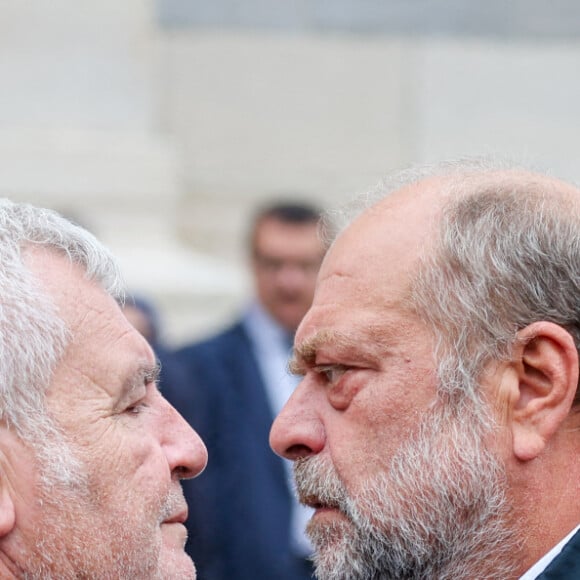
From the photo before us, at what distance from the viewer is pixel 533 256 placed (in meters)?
2.98

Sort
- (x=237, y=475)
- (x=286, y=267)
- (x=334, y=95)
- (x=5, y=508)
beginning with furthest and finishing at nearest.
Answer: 1. (x=334, y=95)
2. (x=286, y=267)
3. (x=237, y=475)
4. (x=5, y=508)

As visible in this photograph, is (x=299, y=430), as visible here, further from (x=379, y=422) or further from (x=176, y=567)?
(x=176, y=567)

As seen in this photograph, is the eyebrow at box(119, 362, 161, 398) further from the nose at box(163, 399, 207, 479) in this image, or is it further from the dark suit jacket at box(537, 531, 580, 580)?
the dark suit jacket at box(537, 531, 580, 580)

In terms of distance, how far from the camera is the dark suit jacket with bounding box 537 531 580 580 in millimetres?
2744

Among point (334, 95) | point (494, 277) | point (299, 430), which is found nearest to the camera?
point (494, 277)

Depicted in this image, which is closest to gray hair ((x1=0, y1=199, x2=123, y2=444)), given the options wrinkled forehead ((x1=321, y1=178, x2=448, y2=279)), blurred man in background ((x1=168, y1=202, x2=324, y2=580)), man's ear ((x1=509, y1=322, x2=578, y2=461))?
wrinkled forehead ((x1=321, y1=178, x2=448, y2=279))

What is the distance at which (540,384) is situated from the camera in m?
2.95

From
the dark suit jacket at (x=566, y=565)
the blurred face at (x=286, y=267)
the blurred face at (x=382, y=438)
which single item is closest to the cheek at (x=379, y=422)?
the blurred face at (x=382, y=438)

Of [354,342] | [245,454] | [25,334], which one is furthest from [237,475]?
[25,334]

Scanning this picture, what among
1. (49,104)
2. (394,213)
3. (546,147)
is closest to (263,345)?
(49,104)

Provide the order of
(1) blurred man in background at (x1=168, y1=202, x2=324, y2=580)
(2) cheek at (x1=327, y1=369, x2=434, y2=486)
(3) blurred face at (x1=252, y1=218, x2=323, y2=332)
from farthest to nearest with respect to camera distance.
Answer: (3) blurred face at (x1=252, y1=218, x2=323, y2=332)
(1) blurred man in background at (x1=168, y1=202, x2=324, y2=580)
(2) cheek at (x1=327, y1=369, x2=434, y2=486)

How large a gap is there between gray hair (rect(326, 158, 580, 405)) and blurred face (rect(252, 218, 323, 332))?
3.27m

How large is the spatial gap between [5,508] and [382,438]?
2.59ft

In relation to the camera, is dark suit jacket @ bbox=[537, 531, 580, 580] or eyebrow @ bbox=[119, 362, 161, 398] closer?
dark suit jacket @ bbox=[537, 531, 580, 580]
